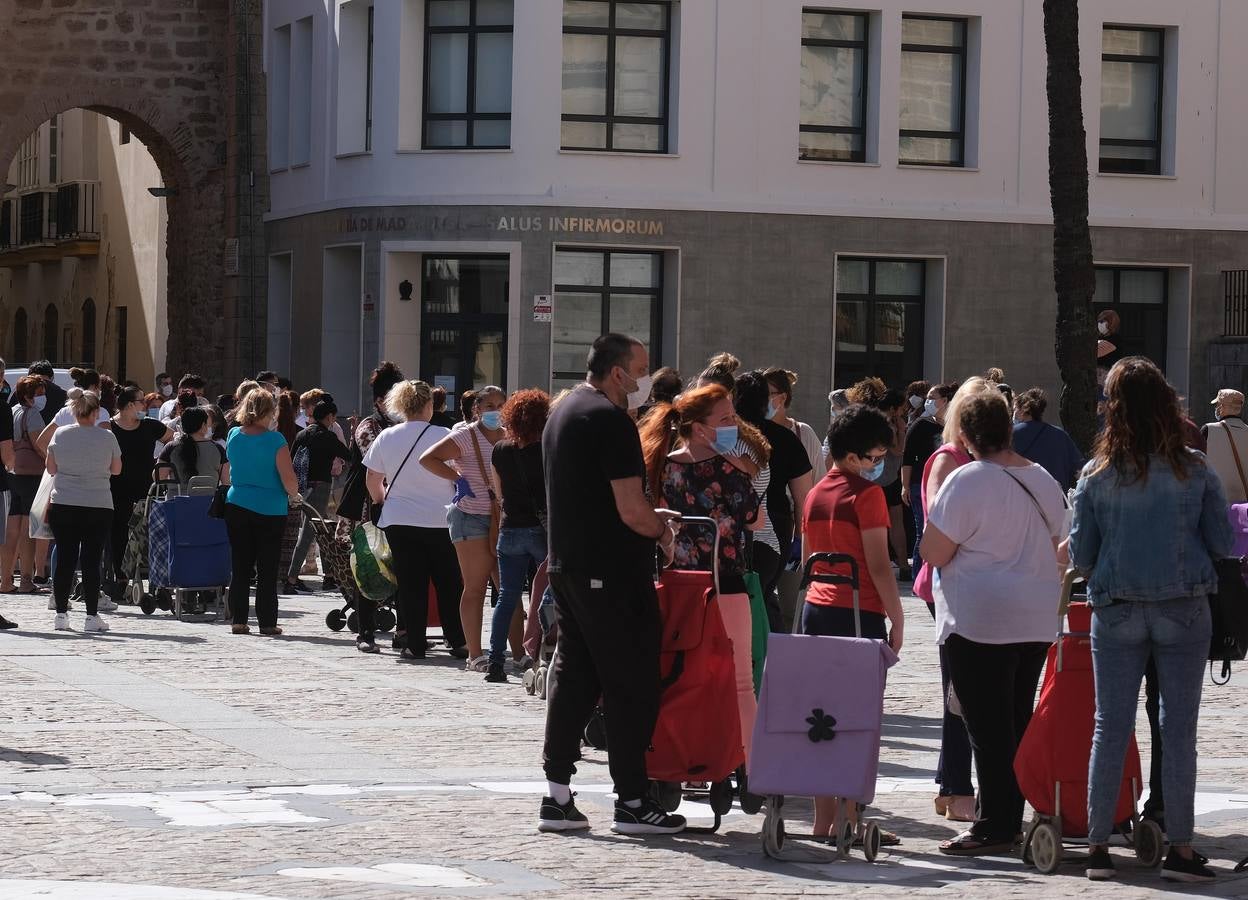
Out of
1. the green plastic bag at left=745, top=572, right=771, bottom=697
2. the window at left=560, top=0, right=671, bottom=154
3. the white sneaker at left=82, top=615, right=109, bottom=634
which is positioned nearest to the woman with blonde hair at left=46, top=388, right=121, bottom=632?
the white sneaker at left=82, top=615, right=109, bottom=634

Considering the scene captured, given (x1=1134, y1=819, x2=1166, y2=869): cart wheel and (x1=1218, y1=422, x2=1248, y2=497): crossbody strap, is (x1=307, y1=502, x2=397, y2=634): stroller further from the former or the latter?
(x1=1134, y1=819, x2=1166, y2=869): cart wheel

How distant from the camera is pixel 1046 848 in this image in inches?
340

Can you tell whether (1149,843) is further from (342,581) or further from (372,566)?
(342,581)

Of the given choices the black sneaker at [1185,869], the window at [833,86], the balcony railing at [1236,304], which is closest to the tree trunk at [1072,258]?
the window at [833,86]

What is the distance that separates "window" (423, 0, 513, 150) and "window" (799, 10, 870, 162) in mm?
4012

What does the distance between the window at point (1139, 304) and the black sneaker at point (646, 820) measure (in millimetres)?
24889

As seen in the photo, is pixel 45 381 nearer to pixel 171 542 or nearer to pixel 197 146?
pixel 171 542

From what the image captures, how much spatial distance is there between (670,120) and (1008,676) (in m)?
23.0

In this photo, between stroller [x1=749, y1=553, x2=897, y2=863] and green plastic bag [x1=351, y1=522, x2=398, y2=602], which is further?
green plastic bag [x1=351, y1=522, x2=398, y2=602]

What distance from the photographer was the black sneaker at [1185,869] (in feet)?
27.6

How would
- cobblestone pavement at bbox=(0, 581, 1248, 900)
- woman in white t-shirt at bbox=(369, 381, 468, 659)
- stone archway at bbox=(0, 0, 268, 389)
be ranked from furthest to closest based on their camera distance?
stone archway at bbox=(0, 0, 268, 389)
woman in white t-shirt at bbox=(369, 381, 468, 659)
cobblestone pavement at bbox=(0, 581, 1248, 900)

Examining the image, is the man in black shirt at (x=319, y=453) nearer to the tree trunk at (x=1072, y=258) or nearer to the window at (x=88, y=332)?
the tree trunk at (x=1072, y=258)

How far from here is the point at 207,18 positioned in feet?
126

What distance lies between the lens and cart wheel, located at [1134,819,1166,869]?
8664 millimetres
